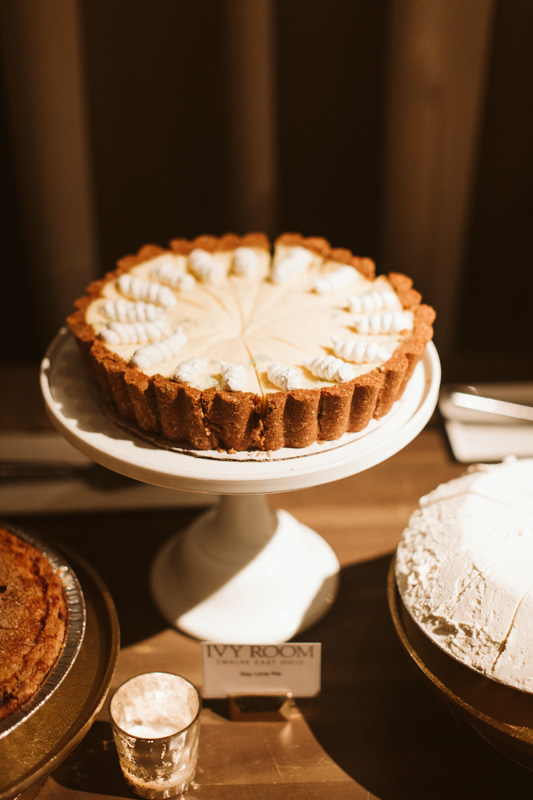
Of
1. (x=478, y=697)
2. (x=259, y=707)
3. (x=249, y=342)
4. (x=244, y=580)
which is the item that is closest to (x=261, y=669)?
(x=259, y=707)

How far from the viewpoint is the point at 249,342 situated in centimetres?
141

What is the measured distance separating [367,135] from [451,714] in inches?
72.7

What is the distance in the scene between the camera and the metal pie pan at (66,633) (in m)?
1.06

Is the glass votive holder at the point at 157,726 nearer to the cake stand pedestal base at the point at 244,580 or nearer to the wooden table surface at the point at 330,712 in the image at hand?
the wooden table surface at the point at 330,712

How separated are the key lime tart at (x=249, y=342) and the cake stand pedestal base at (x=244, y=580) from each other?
32cm

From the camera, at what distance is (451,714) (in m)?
1.36

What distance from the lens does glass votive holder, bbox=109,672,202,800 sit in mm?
1148

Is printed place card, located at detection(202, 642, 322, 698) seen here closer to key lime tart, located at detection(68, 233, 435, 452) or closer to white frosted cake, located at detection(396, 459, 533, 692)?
white frosted cake, located at detection(396, 459, 533, 692)

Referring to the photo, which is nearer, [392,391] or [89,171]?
[392,391]

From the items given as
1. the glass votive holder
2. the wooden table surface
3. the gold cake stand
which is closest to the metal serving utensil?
the wooden table surface

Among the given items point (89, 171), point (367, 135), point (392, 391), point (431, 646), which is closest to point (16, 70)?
point (89, 171)

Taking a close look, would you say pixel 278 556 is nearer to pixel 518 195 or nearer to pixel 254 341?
pixel 254 341

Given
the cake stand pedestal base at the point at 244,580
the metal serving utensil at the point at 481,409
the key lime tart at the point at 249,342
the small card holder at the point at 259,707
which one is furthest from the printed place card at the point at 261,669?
the metal serving utensil at the point at 481,409

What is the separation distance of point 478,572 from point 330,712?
0.42 metres
